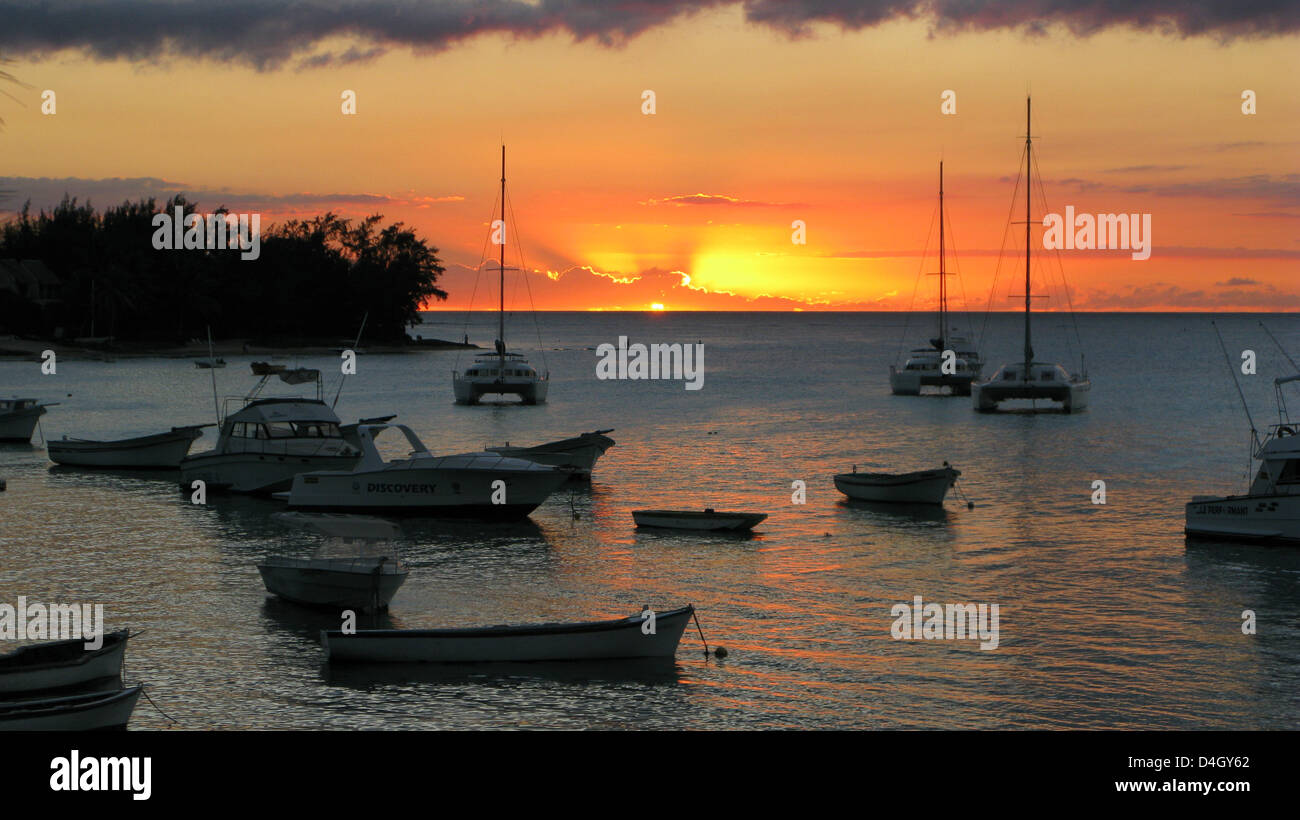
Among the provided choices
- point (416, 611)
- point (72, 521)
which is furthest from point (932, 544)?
point (72, 521)

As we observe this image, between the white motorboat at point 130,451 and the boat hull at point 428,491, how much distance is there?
603 inches

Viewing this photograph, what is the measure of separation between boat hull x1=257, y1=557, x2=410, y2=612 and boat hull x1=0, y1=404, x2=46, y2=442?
4103cm

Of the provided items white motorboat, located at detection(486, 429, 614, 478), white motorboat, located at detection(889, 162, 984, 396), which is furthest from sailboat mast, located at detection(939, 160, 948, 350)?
white motorboat, located at detection(486, 429, 614, 478)

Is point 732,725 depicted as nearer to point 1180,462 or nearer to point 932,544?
point 932,544

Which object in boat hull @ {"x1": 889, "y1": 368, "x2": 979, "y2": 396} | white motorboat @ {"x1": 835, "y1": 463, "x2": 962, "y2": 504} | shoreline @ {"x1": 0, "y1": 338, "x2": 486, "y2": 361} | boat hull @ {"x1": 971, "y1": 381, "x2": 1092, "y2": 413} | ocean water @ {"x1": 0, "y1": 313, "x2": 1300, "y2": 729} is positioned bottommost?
ocean water @ {"x1": 0, "y1": 313, "x2": 1300, "y2": 729}

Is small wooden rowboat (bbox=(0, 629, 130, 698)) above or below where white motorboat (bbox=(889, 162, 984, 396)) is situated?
below

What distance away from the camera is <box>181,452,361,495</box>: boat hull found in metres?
40.0

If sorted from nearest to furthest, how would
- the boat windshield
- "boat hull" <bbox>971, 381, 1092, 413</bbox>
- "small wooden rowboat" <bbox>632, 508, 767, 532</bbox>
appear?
"small wooden rowboat" <bbox>632, 508, 767, 532</bbox>, the boat windshield, "boat hull" <bbox>971, 381, 1092, 413</bbox>

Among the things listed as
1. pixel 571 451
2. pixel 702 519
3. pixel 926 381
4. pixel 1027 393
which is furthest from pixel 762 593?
pixel 926 381

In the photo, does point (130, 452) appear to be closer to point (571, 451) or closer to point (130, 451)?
point (130, 451)

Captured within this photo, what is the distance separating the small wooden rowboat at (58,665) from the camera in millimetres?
16609

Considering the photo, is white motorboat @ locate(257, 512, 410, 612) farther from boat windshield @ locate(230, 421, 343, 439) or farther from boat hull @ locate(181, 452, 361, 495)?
boat windshield @ locate(230, 421, 343, 439)

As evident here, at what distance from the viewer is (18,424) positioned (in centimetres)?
5841

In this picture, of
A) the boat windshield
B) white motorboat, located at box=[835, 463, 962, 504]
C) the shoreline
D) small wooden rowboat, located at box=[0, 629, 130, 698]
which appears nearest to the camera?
small wooden rowboat, located at box=[0, 629, 130, 698]
